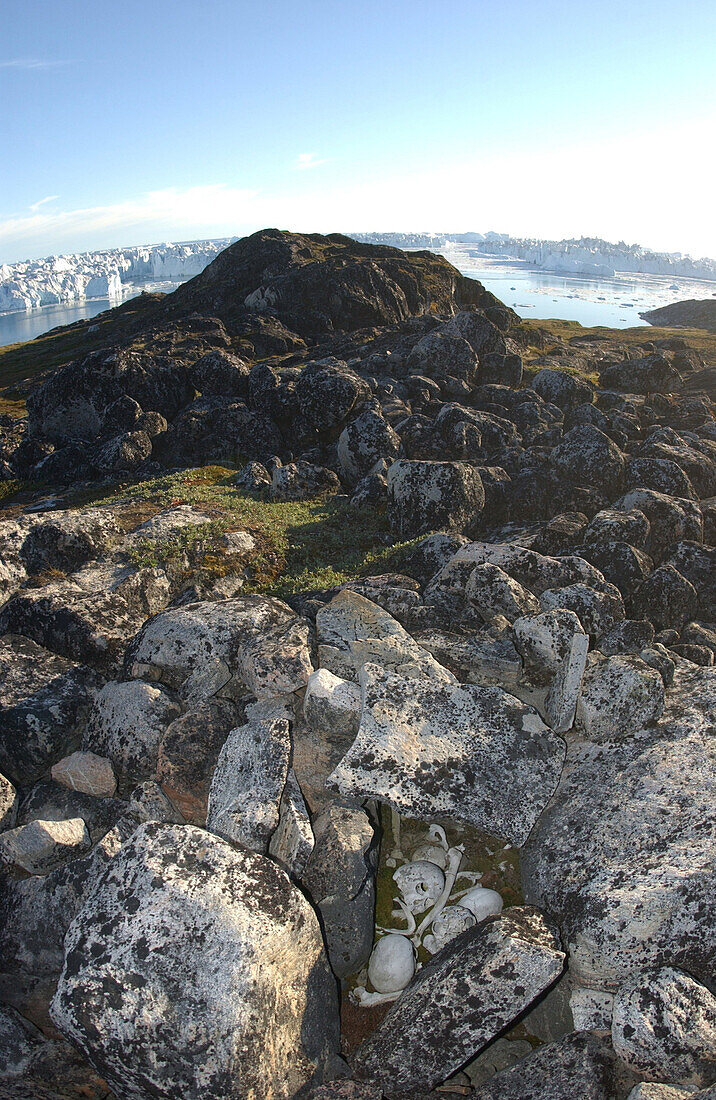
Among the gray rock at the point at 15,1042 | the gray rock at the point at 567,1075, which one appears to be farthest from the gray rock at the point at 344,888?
the gray rock at the point at 15,1042

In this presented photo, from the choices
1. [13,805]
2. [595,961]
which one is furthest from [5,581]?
[595,961]

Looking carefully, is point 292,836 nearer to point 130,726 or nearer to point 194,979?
point 194,979

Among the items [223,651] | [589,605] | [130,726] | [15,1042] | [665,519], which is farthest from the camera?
[665,519]

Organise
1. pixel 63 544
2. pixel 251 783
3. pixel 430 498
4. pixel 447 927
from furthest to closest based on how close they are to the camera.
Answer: pixel 430 498, pixel 63 544, pixel 251 783, pixel 447 927

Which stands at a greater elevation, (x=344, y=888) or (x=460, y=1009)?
(x=344, y=888)

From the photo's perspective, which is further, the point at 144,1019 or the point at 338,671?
the point at 338,671

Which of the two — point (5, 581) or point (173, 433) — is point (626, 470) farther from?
point (173, 433)

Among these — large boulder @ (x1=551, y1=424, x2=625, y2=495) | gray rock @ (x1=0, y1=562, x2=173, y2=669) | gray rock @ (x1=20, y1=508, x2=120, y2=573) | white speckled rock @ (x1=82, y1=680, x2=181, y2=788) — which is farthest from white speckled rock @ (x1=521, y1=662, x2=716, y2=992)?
large boulder @ (x1=551, y1=424, x2=625, y2=495)

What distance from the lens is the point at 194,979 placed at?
504 centimetres

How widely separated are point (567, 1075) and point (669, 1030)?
92 centimetres

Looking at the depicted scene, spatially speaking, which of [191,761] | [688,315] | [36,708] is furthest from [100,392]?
[688,315]

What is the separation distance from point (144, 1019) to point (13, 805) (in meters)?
4.13

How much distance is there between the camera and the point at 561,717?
7766 millimetres

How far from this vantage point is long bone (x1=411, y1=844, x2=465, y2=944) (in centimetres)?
645
